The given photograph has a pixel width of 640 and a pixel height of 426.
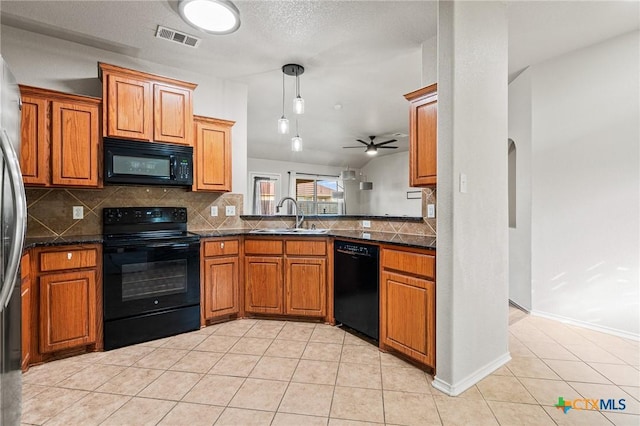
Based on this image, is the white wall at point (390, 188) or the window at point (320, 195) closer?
the white wall at point (390, 188)

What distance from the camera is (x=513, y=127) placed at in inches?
143

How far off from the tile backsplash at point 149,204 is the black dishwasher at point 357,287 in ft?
1.94

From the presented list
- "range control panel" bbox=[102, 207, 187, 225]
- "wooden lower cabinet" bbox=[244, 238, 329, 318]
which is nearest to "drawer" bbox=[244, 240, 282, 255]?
"wooden lower cabinet" bbox=[244, 238, 329, 318]

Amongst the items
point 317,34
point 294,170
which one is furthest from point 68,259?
point 294,170

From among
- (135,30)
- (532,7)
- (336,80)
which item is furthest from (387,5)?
(135,30)

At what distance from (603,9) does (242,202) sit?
3759 millimetres

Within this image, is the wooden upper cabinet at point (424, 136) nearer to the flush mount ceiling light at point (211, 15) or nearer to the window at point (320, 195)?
the flush mount ceiling light at point (211, 15)

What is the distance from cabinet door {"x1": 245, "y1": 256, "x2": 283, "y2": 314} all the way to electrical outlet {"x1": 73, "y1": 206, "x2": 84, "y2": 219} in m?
1.57

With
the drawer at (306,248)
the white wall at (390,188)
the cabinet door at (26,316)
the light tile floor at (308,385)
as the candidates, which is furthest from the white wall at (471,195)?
the white wall at (390,188)

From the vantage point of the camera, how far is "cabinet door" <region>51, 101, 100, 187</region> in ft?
8.24

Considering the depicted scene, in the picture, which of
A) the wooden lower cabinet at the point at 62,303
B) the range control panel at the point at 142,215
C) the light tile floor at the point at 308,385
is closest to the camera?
the light tile floor at the point at 308,385

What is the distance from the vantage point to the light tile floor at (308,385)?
1652mm

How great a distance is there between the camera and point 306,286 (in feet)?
9.84

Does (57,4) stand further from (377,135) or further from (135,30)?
(377,135)
